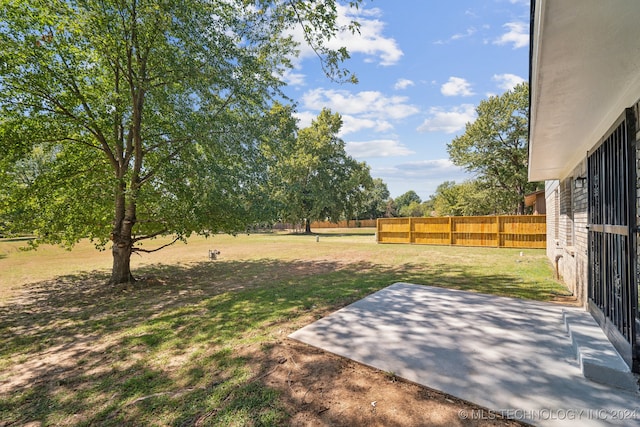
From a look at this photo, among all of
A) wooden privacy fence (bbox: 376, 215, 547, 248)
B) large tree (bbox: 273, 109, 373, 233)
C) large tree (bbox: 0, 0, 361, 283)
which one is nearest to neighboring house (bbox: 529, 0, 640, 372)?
large tree (bbox: 0, 0, 361, 283)

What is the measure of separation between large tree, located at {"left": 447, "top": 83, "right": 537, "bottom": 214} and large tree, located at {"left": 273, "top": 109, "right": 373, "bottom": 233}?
11325 mm

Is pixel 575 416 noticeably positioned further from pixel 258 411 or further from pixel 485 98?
pixel 485 98

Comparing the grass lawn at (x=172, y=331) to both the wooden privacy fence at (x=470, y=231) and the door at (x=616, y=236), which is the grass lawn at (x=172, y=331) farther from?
the wooden privacy fence at (x=470, y=231)

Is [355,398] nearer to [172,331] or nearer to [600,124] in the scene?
[172,331]

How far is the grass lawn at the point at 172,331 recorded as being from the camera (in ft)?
7.59

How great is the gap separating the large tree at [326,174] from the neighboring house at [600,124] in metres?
23.9

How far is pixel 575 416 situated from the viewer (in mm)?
1982

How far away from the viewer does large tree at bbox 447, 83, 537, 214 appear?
75.2ft

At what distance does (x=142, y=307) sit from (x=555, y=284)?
28.2ft

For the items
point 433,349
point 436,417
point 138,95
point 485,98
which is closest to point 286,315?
point 433,349

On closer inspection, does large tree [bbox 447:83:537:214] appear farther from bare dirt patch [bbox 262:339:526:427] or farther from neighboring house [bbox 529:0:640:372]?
bare dirt patch [bbox 262:339:526:427]

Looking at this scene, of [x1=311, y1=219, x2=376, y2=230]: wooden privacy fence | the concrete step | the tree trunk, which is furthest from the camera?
[x1=311, y1=219, x2=376, y2=230]: wooden privacy fence

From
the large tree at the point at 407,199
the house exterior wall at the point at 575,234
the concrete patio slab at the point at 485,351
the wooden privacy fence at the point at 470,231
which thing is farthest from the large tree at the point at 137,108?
the large tree at the point at 407,199

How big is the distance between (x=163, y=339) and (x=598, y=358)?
4763 millimetres
